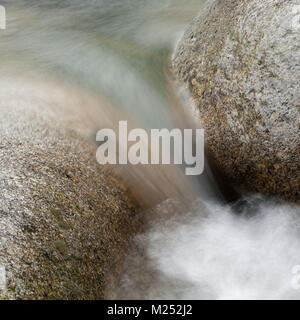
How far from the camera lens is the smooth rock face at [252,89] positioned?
3133 millimetres

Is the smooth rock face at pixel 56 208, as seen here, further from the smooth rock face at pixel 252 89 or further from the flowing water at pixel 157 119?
the smooth rock face at pixel 252 89

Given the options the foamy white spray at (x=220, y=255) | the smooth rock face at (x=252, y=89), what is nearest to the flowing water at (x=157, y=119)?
the foamy white spray at (x=220, y=255)

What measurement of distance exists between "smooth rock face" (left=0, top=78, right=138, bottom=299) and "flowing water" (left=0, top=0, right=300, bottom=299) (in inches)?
13.5

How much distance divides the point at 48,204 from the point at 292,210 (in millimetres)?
2169


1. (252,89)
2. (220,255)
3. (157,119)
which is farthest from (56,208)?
(252,89)

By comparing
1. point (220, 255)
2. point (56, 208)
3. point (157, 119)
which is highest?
point (157, 119)

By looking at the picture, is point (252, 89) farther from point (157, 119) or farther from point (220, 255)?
point (220, 255)

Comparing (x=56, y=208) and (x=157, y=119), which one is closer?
(x=56, y=208)

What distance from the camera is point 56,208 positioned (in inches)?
115

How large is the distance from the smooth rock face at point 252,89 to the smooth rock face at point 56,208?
109 centimetres

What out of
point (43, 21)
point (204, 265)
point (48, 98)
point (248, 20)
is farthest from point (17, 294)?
point (43, 21)

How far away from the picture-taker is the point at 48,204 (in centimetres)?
289

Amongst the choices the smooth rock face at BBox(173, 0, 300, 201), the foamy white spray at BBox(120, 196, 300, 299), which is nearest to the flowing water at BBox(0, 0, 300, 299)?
the foamy white spray at BBox(120, 196, 300, 299)

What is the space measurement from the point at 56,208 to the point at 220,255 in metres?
1.51
